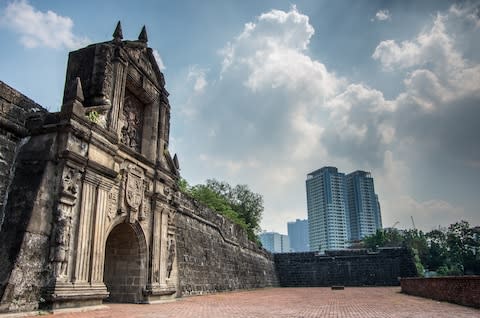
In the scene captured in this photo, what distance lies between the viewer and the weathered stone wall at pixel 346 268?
28500 millimetres

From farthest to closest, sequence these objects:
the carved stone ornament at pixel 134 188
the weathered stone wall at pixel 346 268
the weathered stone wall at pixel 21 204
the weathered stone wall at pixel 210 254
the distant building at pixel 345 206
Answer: the distant building at pixel 345 206 < the weathered stone wall at pixel 346 268 < the weathered stone wall at pixel 210 254 < the carved stone ornament at pixel 134 188 < the weathered stone wall at pixel 21 204

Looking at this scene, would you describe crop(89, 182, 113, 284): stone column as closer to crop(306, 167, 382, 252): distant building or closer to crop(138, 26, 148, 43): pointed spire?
crop(138, 26, 148, 43): pointed spire

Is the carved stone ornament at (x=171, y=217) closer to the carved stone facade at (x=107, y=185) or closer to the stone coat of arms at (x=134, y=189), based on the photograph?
the carved stone facade at (x=107, y=185)

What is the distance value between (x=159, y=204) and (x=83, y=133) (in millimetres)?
3942

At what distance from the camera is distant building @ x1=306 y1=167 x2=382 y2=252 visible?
103 metres

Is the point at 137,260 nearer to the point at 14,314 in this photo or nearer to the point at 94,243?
the point at 94,243

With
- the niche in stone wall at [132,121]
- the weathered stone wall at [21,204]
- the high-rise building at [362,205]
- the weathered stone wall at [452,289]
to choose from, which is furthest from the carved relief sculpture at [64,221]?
the high-rise building at [362,205]

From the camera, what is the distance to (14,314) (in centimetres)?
619

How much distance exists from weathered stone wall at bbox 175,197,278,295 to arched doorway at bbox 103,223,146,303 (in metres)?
2.62

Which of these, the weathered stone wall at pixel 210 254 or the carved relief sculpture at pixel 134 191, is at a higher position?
the carved relief sculpture at pixel 134 191

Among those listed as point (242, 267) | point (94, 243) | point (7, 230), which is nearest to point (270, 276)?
point (242, 267)

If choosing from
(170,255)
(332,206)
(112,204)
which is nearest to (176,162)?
(170,255)

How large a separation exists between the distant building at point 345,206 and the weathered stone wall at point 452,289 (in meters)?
92.7

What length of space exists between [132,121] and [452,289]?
10563 millimetres
